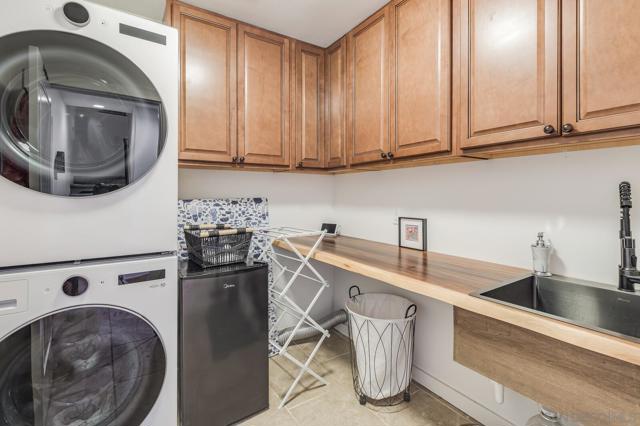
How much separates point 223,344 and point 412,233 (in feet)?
4.41

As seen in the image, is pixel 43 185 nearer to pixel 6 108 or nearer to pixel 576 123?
pixel 6 108

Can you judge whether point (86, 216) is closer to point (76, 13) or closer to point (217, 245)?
point (217, 245)

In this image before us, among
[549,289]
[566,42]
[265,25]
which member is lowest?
[549,289]

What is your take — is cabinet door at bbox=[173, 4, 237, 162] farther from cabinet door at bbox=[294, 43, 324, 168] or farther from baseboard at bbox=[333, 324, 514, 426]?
baseboard at bbox=[333, 324, 514, 426]

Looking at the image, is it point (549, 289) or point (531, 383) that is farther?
point (549, 289)

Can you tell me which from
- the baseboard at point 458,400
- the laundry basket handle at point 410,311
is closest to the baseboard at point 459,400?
the baseboard at point 458,400

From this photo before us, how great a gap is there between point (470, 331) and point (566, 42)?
1.10 metres

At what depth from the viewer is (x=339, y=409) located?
5.81 feet

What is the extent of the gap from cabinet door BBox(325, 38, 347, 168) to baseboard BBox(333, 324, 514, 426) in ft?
5.00

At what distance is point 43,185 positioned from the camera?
1114 mm

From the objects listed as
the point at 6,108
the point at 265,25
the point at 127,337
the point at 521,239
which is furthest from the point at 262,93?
the point at 521,239

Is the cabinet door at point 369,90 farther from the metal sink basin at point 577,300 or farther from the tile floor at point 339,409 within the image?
the tile floor at point 339,409

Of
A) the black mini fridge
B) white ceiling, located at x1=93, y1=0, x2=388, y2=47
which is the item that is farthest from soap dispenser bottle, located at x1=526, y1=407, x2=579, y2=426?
white ceiling, located at x1=93, y1=0, x2=388, y2=47

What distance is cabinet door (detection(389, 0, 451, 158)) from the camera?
149 cm
